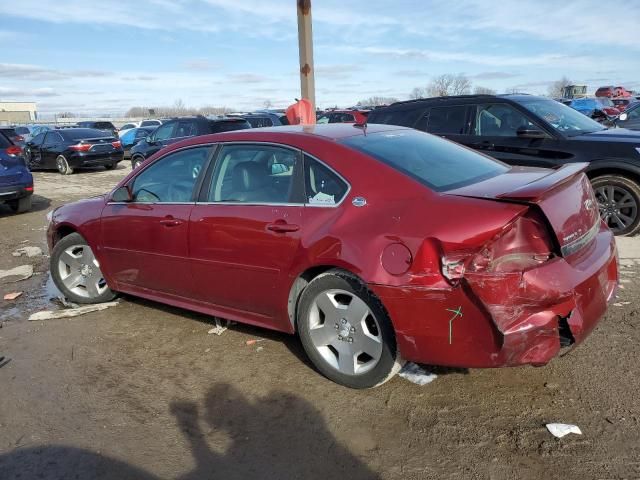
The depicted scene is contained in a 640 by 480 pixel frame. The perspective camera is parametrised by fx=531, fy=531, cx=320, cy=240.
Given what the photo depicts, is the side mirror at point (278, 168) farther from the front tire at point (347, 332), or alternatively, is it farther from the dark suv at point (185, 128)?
the dark suv at point (185, 128)

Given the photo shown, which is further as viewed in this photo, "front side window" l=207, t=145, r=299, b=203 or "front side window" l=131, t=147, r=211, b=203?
"front side window" l=131, t=147, r=211, b=203

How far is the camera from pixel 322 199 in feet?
11.1

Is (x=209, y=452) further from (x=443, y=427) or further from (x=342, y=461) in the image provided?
(x=443, y=427)

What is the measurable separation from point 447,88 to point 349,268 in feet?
176

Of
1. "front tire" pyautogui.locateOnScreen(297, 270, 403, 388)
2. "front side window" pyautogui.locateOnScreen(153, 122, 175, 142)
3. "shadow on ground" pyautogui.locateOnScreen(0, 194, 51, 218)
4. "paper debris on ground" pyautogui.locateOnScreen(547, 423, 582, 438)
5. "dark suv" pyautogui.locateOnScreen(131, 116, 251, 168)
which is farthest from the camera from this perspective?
"front side window" pyautogui.locateOnScreen(153, 122, 175, 142)

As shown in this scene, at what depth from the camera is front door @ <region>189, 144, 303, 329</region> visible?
3.50 meters

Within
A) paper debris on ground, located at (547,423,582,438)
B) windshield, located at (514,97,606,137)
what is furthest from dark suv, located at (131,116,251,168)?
paper debris on ground, located at (547,423,582,438)

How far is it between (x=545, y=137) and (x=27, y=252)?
720 centimetres

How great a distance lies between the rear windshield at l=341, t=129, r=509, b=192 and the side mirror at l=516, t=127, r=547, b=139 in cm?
321

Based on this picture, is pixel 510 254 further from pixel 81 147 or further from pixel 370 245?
pixel 81 147

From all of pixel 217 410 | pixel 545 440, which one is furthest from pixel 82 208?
pixel 545 440

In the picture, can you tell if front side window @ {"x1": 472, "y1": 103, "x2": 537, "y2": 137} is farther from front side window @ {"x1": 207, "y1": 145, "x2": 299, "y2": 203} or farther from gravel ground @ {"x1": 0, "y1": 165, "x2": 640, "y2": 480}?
front side window @ {"x1": 207, "y1": 145, "x2": 299, "y2": 203}

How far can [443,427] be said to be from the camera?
2939 millimetres

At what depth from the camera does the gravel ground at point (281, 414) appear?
2.67m
